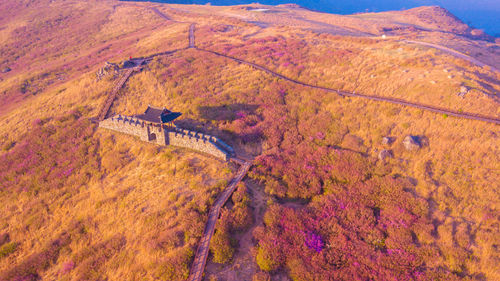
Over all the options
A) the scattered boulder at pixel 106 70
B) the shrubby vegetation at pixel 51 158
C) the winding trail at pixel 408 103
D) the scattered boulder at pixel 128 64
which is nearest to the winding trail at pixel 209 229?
the shrubby vegetation at pixel 51 158

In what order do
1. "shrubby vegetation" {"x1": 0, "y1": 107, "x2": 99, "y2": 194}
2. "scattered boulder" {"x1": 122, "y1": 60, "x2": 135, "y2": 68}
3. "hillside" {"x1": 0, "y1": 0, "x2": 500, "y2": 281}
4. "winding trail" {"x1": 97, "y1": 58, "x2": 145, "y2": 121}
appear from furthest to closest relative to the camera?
"scattered boulder" {"x1": 122, "y1": 60, "x2": 135, "y2": 68} < "winding trail" {"x1": 97, "y1": 58, "x2": 145, "y2": 121} < "shrubby vegetation" {"x1": 0, "y1": 107, "x2": 99, "y2": 194} < "hillside" {"x1": 0, "y1": 0, "x2": 500, "y2": 281}

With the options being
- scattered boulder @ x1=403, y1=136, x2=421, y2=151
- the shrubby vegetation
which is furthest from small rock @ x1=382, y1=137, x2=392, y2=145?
the shrubby vegetation

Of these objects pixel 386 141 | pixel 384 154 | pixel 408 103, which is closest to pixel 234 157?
pixel 384 154

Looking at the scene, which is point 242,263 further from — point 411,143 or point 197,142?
point 411,143

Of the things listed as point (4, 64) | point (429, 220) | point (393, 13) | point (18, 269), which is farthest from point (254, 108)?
point (393, 13)

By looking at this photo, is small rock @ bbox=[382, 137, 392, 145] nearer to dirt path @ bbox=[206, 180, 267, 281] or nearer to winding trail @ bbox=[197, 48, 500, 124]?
winding trail @ bbox=[197, 48, 500, 124]

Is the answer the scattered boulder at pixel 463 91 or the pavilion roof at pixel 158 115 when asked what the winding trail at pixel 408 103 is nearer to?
the scattered boulder at pixel 463 91
